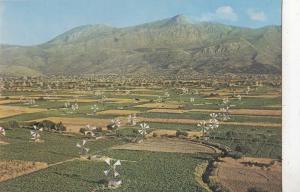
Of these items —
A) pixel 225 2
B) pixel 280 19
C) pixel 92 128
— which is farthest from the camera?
pixel 92 128

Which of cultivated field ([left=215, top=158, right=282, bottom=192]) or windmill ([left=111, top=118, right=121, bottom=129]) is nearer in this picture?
cultivated field ([left=215, top=158, right=282, bottom=192])

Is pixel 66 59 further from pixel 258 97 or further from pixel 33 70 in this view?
pixel 258 97

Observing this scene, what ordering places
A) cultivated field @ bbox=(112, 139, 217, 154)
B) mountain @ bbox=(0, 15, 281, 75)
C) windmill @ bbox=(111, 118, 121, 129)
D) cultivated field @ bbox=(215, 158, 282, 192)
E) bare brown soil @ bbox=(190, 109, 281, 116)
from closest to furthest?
cultivated field @ bbox=(215, 158, 282, 192)
bare brown soil @ bbox=(190, 109, 281, 116)
mountain @ bbox=(0, 15, 281, 75)
cultivated field @ bbox=(112, 139, 217, 154)
windmill @ bbox=(111, 118, 121, 129)

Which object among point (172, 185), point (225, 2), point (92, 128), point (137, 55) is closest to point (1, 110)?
point (92, 128)

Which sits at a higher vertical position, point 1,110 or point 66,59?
point 66,59

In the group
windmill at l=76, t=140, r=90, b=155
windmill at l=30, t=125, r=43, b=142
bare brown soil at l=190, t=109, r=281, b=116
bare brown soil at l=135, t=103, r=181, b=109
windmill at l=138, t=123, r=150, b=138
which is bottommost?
windmill at l=76, t=140, r=90, b=155

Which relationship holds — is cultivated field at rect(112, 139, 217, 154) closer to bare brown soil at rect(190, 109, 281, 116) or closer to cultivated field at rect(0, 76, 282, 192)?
cultivated field at rect(0, 76, 282, 192)

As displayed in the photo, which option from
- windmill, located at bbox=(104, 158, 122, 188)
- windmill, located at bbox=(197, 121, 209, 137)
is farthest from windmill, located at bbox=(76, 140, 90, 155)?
windmill, located at bbox=(197, 121, 209, 137)

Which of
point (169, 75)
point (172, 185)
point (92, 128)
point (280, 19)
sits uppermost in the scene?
point (280, 19)

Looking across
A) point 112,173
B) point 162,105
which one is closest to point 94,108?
point 162,105
